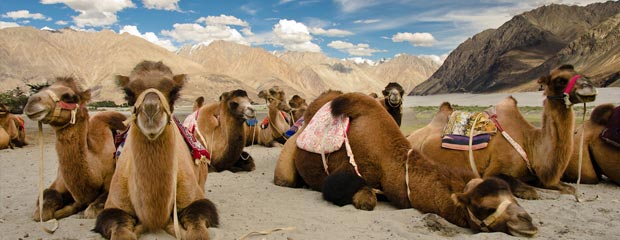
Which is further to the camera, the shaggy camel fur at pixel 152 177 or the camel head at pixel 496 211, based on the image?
the camel head at pixel 496 211

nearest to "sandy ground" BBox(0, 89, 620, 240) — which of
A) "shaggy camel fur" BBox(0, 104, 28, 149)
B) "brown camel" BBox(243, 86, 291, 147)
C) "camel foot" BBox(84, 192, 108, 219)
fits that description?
"camel foot" BBox(84, 192, 108, 219)

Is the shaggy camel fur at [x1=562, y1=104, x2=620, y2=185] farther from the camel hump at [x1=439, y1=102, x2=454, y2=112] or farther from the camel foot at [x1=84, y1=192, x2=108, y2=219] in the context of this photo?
the camel foot at [x1=84, y1=192, x2=108, y2=219]

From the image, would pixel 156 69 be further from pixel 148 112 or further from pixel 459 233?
pixel 459 233

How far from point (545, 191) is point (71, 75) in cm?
716

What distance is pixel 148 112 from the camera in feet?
13.3

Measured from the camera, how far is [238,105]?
1083 cm

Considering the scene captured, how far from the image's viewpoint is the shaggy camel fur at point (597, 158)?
8.87 m

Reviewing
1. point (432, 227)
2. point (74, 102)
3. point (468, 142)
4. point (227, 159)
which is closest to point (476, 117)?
point (468, 142)

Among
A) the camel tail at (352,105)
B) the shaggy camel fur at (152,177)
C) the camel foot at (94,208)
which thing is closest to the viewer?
the shaggy camel fur at (152,177)

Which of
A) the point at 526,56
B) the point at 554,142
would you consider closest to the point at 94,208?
the point at 554,142

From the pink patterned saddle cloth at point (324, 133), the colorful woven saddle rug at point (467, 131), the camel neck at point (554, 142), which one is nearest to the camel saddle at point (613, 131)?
the camel neck at point (554, 142)

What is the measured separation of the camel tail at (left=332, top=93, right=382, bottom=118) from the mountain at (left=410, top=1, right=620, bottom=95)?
87653 mm

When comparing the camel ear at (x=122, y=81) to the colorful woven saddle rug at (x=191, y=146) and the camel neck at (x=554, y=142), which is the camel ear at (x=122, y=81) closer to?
the colorful woven saddle rug at (x=191, y=146)

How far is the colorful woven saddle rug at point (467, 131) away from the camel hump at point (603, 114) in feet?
8.64
